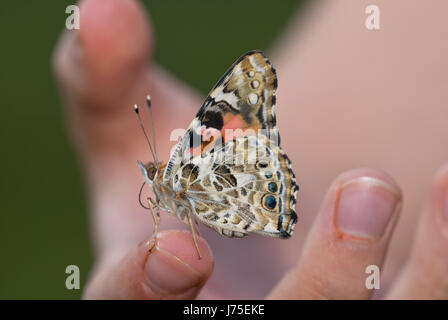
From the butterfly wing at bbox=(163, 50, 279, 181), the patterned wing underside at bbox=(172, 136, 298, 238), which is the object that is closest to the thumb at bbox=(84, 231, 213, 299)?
the patterned wing underside at bbox=(172, 136, 298, 238)

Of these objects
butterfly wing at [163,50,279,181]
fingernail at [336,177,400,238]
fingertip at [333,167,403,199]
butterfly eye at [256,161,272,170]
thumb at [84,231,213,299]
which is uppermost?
butterfly wing at [163,50,279,181]

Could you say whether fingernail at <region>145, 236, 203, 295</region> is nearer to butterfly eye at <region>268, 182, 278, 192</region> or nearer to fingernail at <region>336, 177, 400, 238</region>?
butterfly eye at <region>268, 182, 278, 192</region>

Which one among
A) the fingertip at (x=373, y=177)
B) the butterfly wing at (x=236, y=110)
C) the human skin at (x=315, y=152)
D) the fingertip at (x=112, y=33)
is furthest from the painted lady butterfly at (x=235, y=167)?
the fingertip at (x=112, y=33)

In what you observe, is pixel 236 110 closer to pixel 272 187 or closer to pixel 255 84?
pixel 255 84

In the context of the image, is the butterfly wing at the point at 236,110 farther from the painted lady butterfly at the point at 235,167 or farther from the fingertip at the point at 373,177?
the fingertip at the point at 373,177

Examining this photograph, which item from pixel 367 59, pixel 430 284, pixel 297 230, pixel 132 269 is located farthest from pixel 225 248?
pixel 367 59
